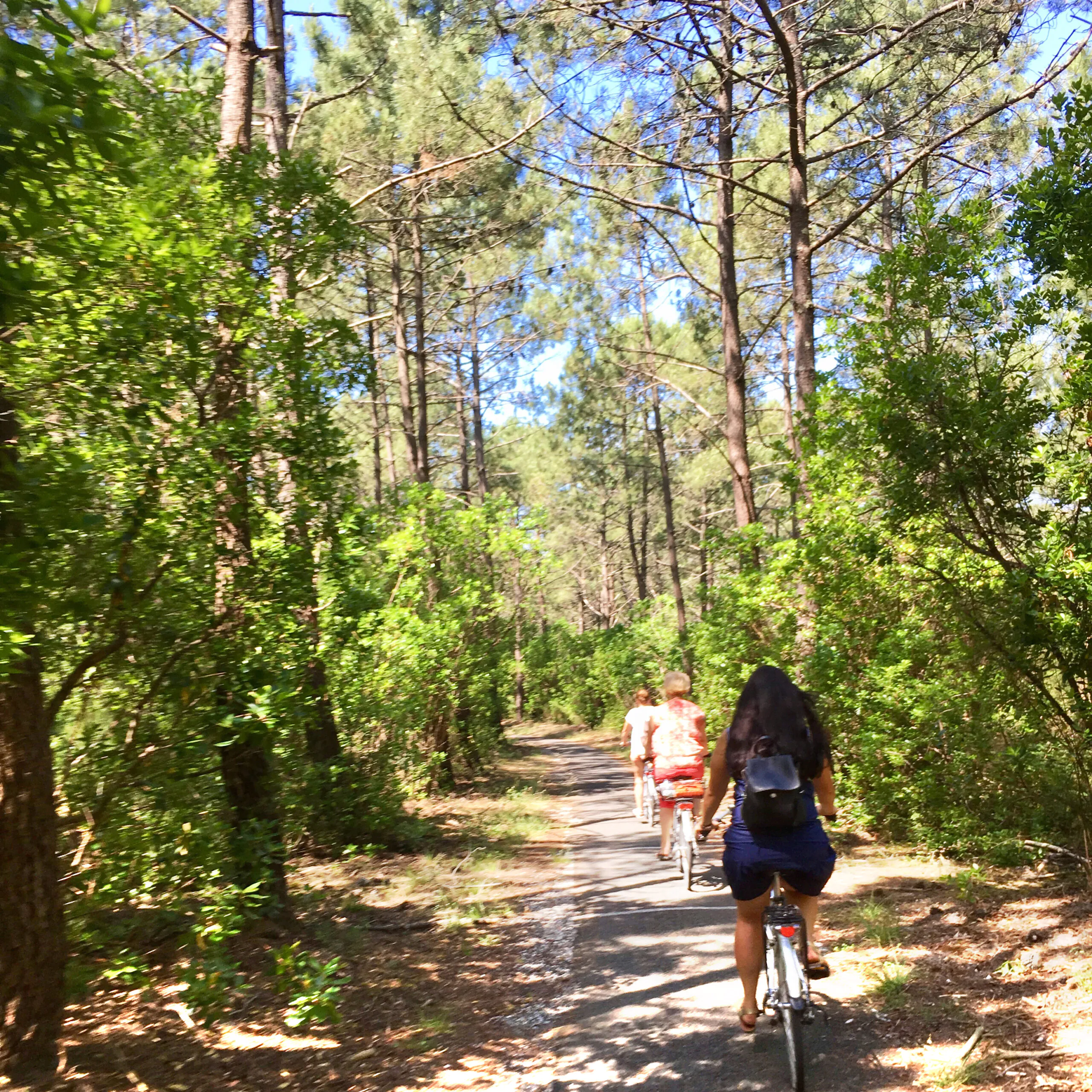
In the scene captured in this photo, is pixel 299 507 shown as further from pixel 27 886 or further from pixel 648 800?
pixel 648 800

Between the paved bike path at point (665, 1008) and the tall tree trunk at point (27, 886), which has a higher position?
the tall tree trunk at point (27, 886)

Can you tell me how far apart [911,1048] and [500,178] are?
15.5 meters

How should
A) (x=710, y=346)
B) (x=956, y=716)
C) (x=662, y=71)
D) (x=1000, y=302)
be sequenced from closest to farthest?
(x=1000, y=302)
(x=956, y=716)
(x=662, y=71)
(x=710, y=346)

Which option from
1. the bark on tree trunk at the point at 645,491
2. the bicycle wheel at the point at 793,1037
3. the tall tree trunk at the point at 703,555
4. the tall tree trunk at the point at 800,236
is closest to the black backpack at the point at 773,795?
the bicycle wheel at the point at 793,1037

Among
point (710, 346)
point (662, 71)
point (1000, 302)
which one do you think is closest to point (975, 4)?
point (662, 71)

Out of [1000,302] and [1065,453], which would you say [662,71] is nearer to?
[1000,302]

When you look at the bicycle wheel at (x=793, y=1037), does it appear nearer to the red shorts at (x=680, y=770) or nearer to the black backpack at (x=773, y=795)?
the black backpack at (x=773, y=795)

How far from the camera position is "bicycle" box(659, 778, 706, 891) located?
896 centimetres

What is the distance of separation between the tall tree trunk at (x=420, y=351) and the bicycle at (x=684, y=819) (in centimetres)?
937

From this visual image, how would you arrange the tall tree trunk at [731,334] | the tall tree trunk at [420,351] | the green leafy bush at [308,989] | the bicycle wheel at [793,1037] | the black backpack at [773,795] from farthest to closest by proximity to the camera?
1. the tall tree trunk at [420,351]
2. the tall tree trunk at [731,334]
3. the green leafy bush at [308,989]
4. the black backpack at [773,795]
5. the bicycle wheel at [793,1037]

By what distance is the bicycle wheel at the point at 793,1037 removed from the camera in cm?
425

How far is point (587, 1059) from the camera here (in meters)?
5.23

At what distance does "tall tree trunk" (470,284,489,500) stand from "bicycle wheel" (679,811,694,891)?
19.9 metres

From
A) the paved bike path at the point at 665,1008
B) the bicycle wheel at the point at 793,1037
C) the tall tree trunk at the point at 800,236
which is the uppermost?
the tall tree trunk at the point at 800,236
